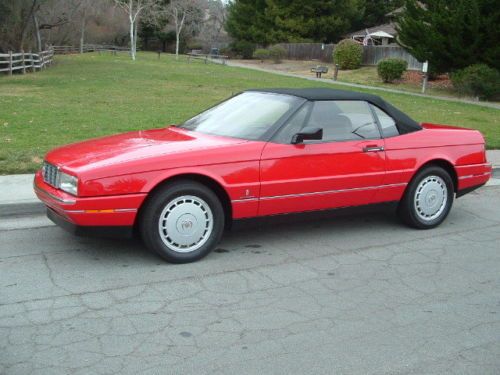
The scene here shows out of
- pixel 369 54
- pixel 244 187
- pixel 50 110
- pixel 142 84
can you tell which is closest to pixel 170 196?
pixel 244 187

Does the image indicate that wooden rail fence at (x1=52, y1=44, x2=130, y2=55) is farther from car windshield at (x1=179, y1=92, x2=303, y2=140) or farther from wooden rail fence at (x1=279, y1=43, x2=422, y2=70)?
car windshield at (x1=179, y1=92, x2=303, y2=140)

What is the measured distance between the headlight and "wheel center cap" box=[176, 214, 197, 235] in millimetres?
864

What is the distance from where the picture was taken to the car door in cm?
533

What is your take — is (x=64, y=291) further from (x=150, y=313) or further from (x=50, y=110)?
(x=50, y=110)

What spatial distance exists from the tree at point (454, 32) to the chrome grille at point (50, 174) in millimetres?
20881

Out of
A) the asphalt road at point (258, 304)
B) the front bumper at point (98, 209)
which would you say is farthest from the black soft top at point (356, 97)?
the front bumper at point (98, 209)

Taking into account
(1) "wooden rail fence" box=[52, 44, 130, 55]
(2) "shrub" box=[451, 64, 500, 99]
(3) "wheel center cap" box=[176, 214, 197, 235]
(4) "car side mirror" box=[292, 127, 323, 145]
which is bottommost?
(3) "wheel center cap" box=[176, 214, 197, 235]

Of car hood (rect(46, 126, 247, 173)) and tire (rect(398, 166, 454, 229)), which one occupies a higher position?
car hood (rect(46, 126, 247, 173))

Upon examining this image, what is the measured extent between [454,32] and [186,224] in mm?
21742

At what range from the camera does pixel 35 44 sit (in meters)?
35.0

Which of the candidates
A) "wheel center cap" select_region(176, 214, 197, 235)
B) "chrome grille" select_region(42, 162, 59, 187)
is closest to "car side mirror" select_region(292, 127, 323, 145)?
"wheel center cap" select_region(176, 214, 197, 235)

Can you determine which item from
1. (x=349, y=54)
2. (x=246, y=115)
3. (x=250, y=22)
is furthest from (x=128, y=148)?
(x=250, y=22)

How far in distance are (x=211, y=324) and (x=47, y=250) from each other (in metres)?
2.06

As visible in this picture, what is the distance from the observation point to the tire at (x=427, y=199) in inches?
244
